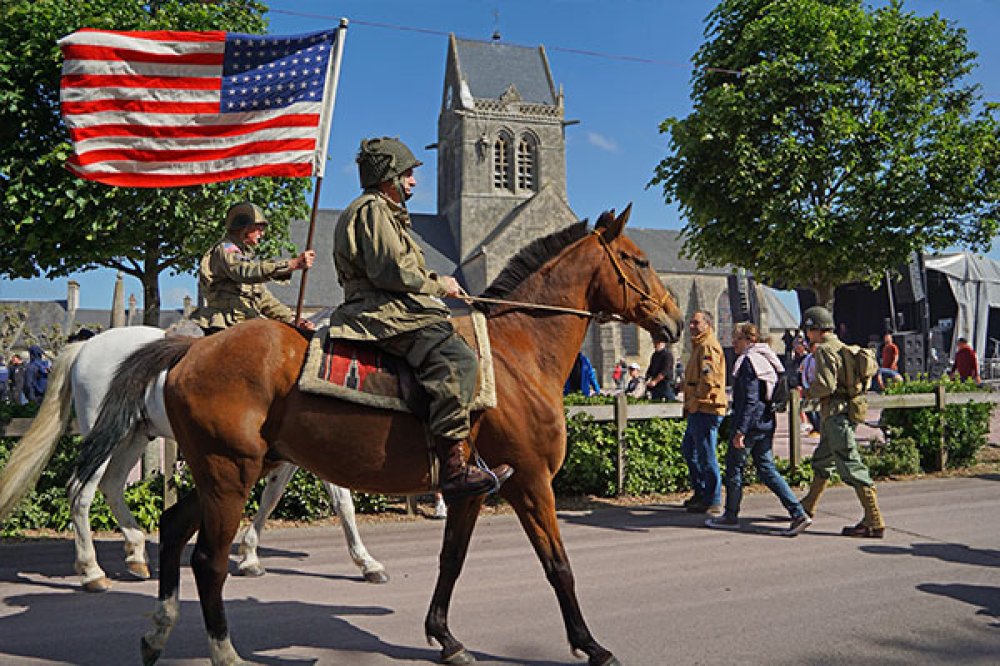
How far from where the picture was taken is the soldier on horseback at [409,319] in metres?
3.71

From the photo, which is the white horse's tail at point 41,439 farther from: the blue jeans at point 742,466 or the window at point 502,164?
the window at point 502,164

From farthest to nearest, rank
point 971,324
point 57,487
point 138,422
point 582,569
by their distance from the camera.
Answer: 1. point 971,324
2. point 57,487
3. point 582,569
4. point 138,422

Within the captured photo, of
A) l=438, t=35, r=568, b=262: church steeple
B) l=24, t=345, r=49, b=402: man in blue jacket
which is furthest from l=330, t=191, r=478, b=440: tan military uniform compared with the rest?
l=438, t=35, r=568, b=262: church steeple

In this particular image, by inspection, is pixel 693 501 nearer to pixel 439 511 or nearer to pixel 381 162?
pixel 439 511

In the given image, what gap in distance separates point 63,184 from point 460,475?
9.03 metres

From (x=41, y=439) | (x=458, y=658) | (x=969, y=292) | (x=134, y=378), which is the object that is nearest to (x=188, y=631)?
(x=134, y=378)

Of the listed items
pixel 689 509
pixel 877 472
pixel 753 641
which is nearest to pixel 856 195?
pixel 877 472

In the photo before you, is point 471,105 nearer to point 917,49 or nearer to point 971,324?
point 971,324

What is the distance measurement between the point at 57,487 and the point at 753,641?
6794 mm

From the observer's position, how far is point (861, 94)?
13328 millimetres

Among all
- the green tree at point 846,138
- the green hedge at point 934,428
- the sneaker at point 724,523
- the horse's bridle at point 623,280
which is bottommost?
the sneaker at point 724,523

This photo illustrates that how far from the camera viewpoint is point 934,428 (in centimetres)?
1062

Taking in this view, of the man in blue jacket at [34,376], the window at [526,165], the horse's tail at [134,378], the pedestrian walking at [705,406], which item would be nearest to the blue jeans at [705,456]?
the pedestrian walking at [705,406]

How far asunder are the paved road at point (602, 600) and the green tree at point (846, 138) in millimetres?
7049
